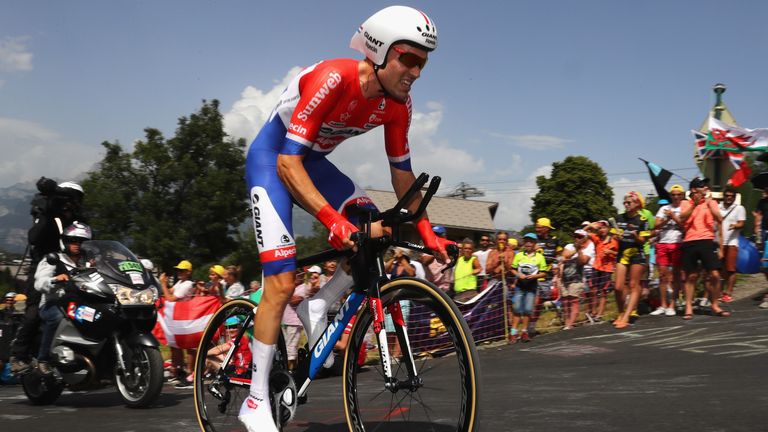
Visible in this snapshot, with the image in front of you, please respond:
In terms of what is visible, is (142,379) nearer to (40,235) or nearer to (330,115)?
(40,235)

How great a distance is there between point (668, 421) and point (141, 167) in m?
61.4

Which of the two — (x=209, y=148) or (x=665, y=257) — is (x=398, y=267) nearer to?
(x=665, y=257)

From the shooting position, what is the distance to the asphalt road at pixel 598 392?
4.57 meters

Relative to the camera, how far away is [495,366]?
8875 mm

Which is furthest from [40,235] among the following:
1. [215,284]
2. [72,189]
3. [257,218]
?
[257,218]

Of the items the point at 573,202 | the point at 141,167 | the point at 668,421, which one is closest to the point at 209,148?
the point at 141,167

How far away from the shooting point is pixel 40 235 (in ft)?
25.0

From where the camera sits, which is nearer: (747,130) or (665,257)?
(665,257)

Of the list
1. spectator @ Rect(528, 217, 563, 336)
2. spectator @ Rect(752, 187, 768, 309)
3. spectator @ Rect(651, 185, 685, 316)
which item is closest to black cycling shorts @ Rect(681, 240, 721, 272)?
spectator @ Rect(651, 185, 685, 316)

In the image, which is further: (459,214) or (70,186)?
(459,214)

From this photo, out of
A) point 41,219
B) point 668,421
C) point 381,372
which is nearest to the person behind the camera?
point 381,372

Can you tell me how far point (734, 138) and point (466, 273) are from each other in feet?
34.9

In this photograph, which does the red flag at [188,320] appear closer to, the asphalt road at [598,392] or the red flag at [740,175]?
the asphalt road at [598,392]

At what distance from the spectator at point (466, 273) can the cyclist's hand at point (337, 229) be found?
28.1ft
